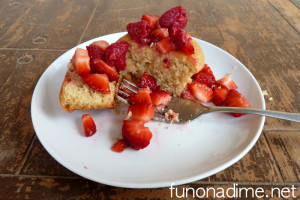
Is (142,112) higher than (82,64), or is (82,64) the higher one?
(82,64)

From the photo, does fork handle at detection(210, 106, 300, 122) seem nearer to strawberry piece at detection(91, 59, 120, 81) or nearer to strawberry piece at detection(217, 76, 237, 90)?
strawberry piece at detection(217, 76, 237, 90)

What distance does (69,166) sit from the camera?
1.22 meters

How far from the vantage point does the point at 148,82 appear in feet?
6.25

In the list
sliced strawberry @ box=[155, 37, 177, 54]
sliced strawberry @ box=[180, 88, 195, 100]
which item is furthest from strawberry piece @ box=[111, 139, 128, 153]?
sliced strawberry @ box=[155, 37, 177, 54]

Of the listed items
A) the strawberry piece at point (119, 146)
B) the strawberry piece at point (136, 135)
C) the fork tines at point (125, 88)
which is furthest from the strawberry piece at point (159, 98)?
the strawberry piece at point (119, 146)

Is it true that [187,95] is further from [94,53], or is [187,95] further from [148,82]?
[94,53]

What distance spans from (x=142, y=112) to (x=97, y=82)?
0.39m

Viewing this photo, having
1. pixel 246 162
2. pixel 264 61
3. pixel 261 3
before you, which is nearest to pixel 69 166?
pixel 246 162

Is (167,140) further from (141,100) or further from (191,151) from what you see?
(141,100)

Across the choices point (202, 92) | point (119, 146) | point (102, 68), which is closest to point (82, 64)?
point (102, 68)

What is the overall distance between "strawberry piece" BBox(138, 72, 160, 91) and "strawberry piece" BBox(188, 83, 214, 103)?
0.32 metres

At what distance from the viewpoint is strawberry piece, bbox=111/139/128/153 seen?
4.64 feet

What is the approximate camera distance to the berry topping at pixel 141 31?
70.4 inches

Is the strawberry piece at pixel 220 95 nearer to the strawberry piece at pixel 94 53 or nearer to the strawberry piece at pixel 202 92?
the strawberry piece at pixel 202 92
